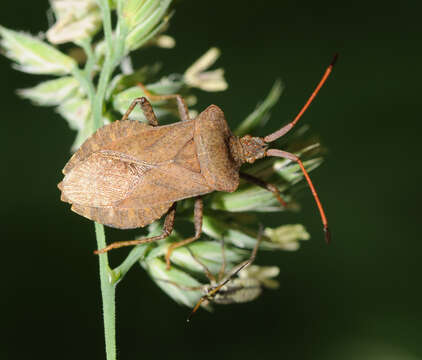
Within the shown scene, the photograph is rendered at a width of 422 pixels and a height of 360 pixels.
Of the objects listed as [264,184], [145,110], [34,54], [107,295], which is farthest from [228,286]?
[34,54]

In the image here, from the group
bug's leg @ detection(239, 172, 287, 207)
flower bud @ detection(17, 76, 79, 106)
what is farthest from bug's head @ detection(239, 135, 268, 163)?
flower bud @ detection(17, 76, 79, 106)

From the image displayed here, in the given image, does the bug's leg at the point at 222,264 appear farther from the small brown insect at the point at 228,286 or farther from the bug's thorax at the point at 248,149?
the bug's thorax at the point at 248,149

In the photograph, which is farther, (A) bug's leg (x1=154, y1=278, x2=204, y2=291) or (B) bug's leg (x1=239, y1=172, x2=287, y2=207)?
(B) bug's leg (x1=239, y1=172, x2=287, y2=207)

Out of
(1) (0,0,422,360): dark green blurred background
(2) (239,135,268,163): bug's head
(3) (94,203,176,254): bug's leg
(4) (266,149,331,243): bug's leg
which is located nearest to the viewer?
(3) (94,203,176,254): bug's leg

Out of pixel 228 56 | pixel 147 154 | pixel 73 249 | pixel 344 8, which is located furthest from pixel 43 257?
pixel 344 8

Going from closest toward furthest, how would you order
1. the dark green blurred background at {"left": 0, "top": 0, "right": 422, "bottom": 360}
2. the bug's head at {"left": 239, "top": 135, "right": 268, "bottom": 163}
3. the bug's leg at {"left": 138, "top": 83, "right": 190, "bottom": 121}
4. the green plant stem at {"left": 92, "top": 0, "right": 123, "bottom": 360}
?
the green plant stem at {"left": 92, "top": 0, "right": 123, "bottom": 360}, the bug's leg at {"left": 138, "top": 83, "right": 190, "bottom": 121}, the bug's head at {"left": 239, "top": 135, "right": 268, "bottom": 163}, the dark green blurred background at {"left": 0, "top": 0, "right": 422, "bottom": 360}

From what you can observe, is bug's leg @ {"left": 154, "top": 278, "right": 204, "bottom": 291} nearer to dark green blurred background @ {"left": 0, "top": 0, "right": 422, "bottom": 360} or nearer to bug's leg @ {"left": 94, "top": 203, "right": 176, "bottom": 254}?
bug's leg @ {"left": 94, "top": 203, "right": 176, "bottom": 254}
